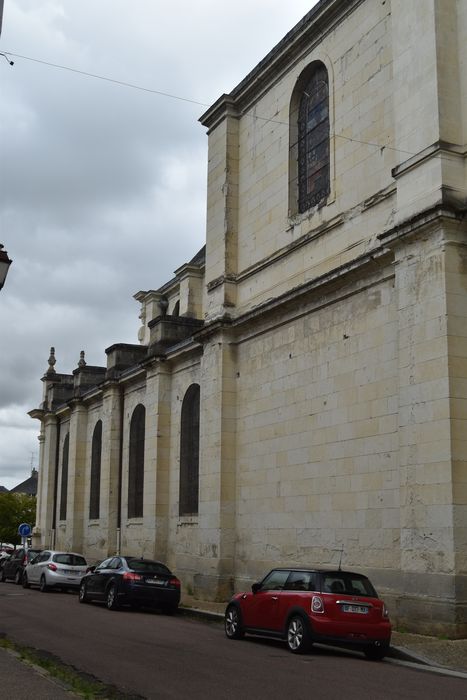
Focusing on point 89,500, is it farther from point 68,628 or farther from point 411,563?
point 411,563

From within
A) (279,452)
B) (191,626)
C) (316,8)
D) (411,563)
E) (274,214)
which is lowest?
(191,626)

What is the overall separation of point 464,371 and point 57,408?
3030cm

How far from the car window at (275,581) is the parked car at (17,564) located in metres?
17.8

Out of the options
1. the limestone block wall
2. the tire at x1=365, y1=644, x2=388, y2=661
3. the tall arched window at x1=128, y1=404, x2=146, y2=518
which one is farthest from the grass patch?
the tall arched window at x1=128, y1=404, x2=146, y2=518

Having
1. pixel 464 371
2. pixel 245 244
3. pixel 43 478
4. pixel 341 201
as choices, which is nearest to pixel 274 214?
pixel 245 244

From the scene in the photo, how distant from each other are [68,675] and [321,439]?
9646mm

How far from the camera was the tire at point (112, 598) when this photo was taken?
20.2 metres

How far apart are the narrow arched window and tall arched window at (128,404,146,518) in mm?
5108

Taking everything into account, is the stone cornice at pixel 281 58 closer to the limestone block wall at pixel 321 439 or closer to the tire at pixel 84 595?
the limestone block wall at pixel 321 439

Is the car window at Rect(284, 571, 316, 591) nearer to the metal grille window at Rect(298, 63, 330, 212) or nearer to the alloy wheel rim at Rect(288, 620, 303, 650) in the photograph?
the alloy wheel rim at Rect(288, 620, 303, 650)

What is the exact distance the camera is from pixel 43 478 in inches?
1725

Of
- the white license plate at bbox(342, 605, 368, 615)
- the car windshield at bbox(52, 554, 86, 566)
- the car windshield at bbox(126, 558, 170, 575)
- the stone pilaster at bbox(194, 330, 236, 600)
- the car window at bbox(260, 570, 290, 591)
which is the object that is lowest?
the car windshield at bbox(52, 554, 86, 566)

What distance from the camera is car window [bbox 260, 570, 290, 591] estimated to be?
45.9 ft

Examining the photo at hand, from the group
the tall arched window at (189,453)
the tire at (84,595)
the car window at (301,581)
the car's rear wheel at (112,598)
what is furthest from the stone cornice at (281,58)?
the tire at (84,595)
